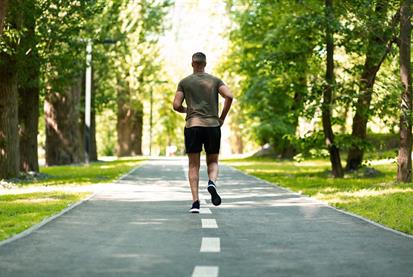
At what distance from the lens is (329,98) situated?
22.0 m

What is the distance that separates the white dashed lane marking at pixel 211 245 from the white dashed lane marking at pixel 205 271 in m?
1.01

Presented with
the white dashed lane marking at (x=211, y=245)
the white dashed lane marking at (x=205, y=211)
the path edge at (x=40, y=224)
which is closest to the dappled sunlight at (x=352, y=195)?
the white dashed lane marking at (x=205, y=211)

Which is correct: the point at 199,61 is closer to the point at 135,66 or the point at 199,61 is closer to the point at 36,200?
the point at 36,200

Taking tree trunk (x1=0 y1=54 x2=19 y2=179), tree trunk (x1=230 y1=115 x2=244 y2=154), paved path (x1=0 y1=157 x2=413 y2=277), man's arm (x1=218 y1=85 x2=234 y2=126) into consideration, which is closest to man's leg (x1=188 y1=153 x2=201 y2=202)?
paved path (x1=0 y1=157 x2=413 y2=277)

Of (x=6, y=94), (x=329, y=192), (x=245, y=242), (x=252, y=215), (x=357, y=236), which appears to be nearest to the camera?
(x=245, y=242)

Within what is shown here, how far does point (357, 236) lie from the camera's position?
9.61 meters

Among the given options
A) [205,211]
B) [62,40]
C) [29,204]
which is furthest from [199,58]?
[62,40]

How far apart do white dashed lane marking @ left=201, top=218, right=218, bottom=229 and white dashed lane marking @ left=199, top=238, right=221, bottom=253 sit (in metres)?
1.32

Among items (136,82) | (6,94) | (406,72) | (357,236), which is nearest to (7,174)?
(6,94)

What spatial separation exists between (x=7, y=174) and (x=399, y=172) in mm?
10478

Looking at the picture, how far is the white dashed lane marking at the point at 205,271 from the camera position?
666cm

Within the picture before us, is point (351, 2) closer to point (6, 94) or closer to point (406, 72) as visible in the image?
point (406, 72)

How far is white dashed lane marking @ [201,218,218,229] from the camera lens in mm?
10418

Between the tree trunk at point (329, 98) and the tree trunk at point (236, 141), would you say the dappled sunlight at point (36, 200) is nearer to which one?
the tree trunk at point (329, 98)
